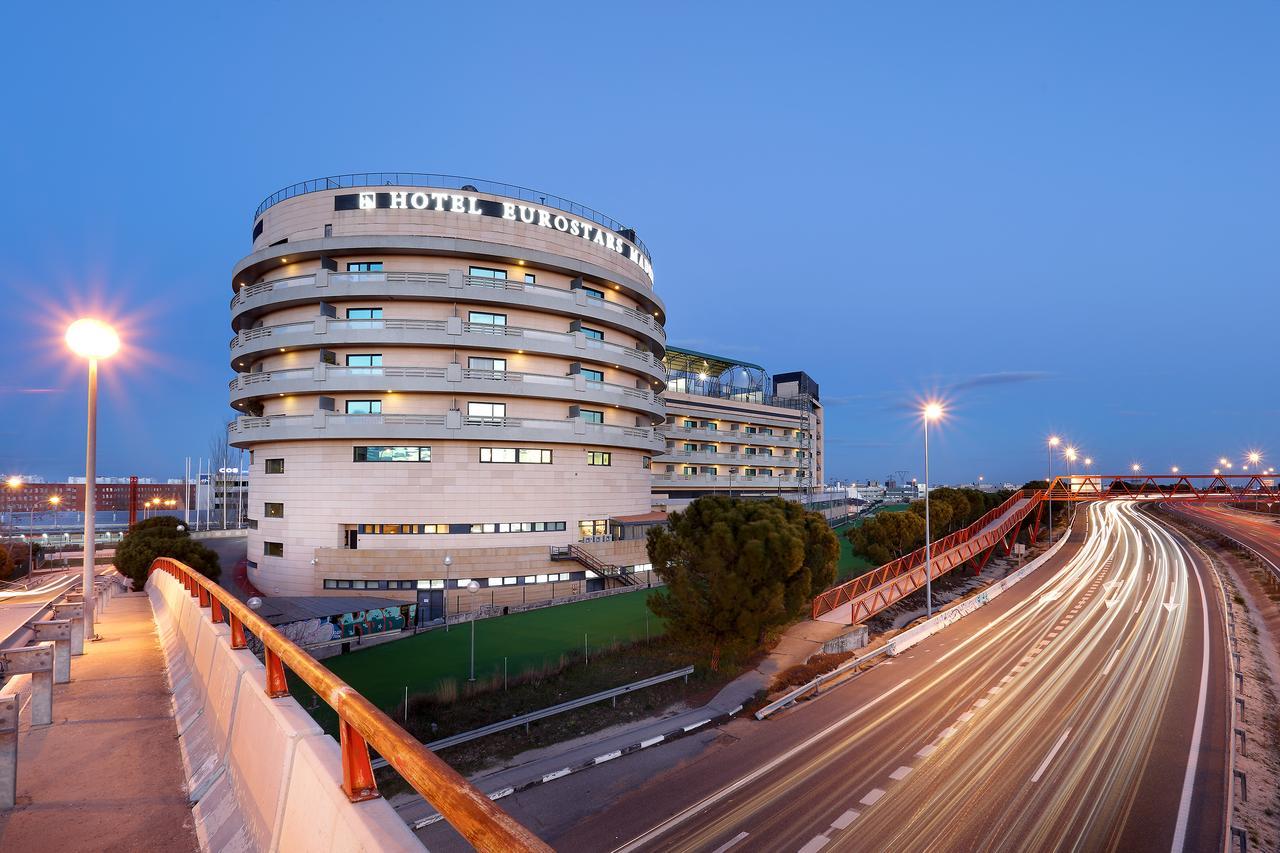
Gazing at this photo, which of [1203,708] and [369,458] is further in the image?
[369,458]

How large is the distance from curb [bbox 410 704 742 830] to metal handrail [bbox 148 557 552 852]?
401 inches

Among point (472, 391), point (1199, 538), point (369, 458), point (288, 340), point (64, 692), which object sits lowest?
point (1199, 538)

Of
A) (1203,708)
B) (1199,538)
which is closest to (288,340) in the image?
(1203,708)

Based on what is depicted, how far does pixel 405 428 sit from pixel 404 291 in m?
9.09

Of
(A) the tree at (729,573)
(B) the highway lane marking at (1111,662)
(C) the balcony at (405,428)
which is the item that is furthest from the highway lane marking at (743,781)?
(C) the balcony at (405,428)

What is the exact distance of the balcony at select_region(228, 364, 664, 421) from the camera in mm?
38656

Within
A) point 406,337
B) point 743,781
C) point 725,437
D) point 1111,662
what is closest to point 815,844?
point 743,781

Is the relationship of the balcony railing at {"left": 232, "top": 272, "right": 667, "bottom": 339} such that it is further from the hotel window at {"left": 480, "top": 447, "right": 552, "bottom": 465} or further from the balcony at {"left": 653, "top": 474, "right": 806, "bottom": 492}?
the balcony at {"left": 653, "top": 474, "right": 806, "bottom": 492}

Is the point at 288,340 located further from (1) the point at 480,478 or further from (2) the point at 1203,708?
(2) the point at 1203,708

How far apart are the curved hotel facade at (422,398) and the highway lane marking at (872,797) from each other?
2850 cm

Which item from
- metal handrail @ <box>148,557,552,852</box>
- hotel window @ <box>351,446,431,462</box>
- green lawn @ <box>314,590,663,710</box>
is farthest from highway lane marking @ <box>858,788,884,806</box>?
hotel window @ <box>351,446,431,462</box>

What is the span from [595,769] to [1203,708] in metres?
20.5

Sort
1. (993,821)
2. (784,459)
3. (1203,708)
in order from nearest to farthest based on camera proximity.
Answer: (993,821), (1203,708), (784,459)

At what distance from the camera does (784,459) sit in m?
88.8
